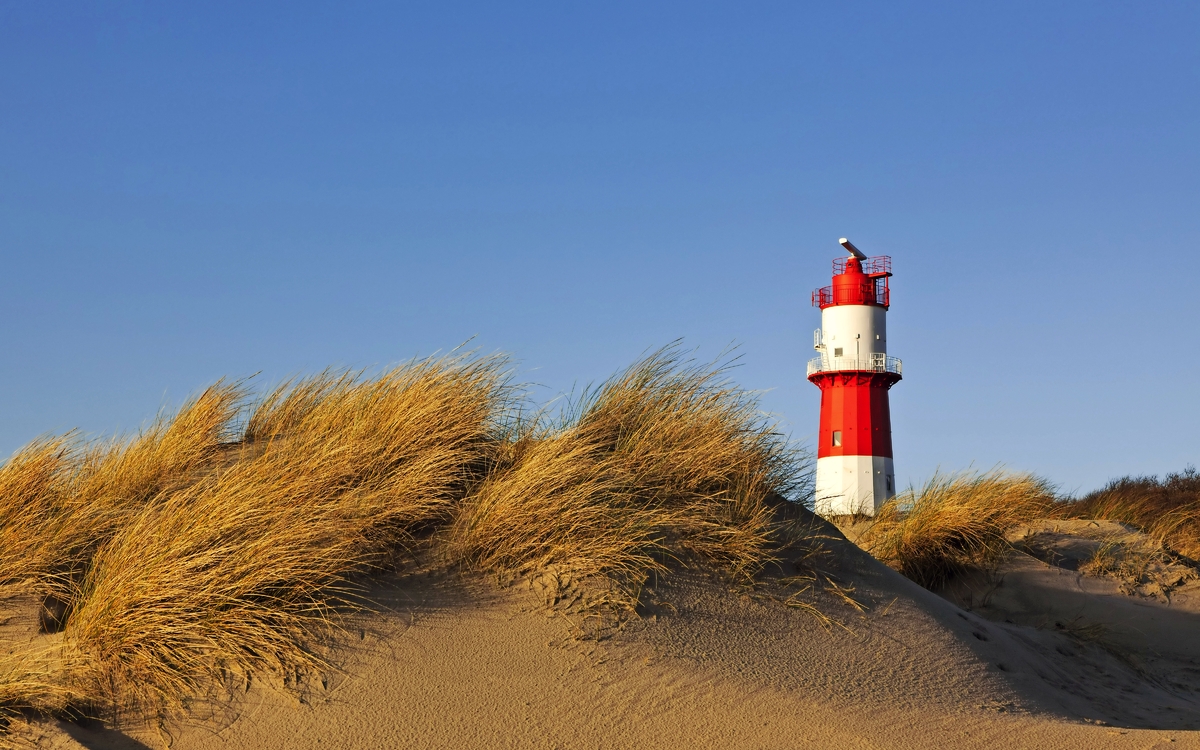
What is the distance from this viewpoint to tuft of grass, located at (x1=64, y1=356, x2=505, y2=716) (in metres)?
4.30


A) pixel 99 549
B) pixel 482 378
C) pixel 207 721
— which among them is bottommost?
pixel 207 721

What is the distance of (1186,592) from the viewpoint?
866 cm

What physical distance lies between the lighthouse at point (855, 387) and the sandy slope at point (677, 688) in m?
14.9

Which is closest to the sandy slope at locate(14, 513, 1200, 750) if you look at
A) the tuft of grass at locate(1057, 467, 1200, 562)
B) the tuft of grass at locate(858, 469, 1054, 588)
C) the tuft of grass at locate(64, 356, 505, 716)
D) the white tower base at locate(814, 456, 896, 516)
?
the tuft of grass at locate(64, 356, 505, 716)

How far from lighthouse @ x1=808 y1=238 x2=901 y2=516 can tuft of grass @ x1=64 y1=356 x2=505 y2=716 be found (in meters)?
16.2

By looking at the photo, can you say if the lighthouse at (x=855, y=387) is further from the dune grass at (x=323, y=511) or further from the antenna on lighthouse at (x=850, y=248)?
the dune grass at (x=323, y=511)

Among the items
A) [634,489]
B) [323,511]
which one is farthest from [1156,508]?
[323,511]

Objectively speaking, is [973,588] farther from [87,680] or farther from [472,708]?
[87,680]

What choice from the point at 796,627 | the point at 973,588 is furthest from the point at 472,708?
the point at 973,588

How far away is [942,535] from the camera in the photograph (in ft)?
27.6

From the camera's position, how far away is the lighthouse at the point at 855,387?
20.8m

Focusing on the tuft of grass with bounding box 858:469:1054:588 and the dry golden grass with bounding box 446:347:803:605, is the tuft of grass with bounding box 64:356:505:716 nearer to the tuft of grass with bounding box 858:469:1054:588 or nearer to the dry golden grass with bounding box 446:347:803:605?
the dry golden grass with bounding box 446:347:803:605

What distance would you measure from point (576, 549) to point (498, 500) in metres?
0.50

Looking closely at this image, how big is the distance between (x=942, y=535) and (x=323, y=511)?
5.62 m
